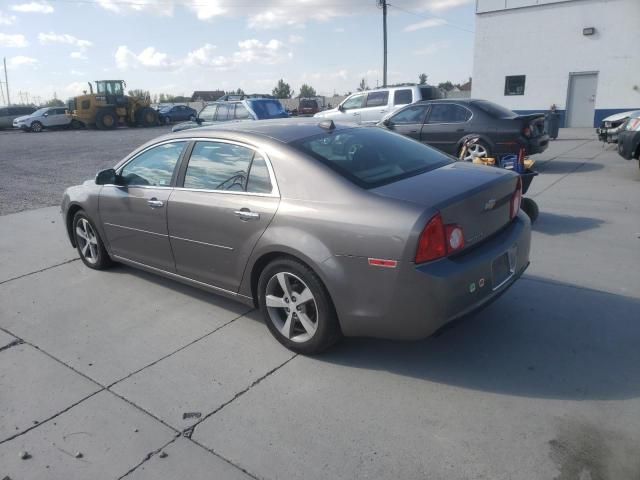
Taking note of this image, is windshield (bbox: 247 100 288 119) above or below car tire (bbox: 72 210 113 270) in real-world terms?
above

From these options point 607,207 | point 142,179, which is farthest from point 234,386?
point 607,207

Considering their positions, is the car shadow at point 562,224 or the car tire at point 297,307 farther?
the car shadow at point 562,224

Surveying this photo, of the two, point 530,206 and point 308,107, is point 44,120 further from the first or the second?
point 530,206

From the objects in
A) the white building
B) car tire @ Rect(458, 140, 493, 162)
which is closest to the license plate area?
car tire @ Rect(458, 140, 493, 162)

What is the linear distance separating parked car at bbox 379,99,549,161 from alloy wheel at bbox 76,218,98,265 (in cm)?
638

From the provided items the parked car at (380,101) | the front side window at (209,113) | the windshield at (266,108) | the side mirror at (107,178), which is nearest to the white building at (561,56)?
the parked car at (380,101)

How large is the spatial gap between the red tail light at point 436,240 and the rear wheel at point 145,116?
111ft

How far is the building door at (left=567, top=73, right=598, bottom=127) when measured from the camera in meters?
19.9

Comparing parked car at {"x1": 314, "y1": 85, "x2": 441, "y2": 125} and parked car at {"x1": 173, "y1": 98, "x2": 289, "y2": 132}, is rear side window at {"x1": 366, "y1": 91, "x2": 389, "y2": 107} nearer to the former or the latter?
parked car at {"x1": 314, "y1": 85, "x2": 441, "y2": 125}

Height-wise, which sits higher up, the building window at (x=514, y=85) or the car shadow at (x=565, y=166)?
the building window at (x=514, y=85)

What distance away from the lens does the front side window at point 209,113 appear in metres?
16.5

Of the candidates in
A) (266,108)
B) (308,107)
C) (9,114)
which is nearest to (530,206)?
(266,108)

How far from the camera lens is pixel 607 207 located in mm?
6969

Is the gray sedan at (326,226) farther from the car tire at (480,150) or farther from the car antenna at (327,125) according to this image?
the car tire at (480,150)
